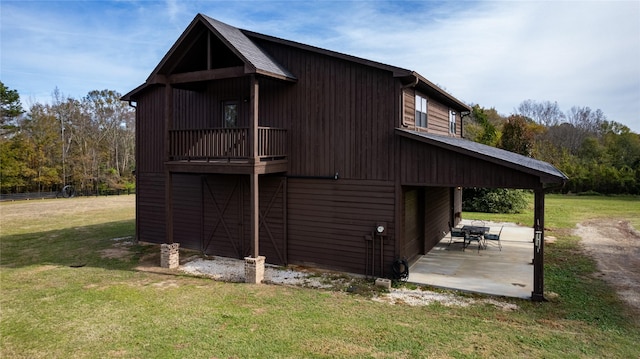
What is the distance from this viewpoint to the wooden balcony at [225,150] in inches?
422

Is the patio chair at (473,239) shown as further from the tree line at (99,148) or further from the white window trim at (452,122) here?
the tree line at (99,148)

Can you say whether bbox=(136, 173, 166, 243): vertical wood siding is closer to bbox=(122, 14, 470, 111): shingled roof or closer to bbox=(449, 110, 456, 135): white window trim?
bbox=(122, 14, 470, 111): shingled roof

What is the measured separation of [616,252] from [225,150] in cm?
1336

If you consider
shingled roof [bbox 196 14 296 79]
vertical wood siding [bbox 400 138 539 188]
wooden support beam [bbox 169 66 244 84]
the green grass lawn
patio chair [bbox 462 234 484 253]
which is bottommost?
the green grass lawn

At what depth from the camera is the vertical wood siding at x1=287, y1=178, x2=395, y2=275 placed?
35.0ft

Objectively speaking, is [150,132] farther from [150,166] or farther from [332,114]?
[332,114]

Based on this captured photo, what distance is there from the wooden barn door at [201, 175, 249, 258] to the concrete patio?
5599 millimetres

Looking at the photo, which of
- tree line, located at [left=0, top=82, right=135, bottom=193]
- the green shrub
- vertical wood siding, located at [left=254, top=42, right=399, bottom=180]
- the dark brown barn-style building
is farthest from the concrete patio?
tree line, located at [left=0, top=82, right=135, bottom=193]

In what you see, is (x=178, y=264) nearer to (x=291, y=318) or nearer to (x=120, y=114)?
(x=291, y=318)

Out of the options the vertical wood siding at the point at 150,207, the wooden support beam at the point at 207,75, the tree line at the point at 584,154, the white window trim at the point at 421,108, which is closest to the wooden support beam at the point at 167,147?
the wooden support beam at the point at 207,75

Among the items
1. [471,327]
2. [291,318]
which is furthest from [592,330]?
[291,318]

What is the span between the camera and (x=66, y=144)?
3884 cm

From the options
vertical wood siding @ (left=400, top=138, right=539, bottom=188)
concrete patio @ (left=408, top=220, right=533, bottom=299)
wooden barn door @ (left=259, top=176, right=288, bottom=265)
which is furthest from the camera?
wooden barn door @ (left=259, top=176, right=288, bottom=265)

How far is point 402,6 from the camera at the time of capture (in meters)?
19.6
